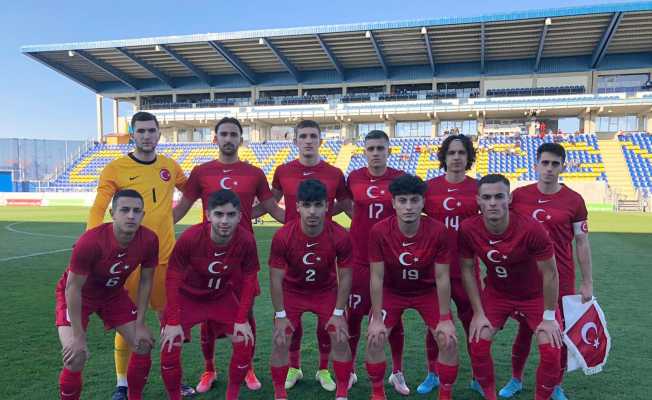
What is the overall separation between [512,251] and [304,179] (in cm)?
186

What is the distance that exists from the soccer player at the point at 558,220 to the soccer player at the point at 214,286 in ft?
6.96

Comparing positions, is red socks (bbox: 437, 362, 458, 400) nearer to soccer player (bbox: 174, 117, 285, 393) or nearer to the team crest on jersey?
soccer player (bbox: 174, 117, 285, 393)

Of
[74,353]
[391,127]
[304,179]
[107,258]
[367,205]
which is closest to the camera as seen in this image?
[74,353]

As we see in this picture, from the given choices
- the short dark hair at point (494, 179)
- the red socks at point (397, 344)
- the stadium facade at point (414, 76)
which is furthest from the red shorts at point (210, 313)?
the stadium facade at point (414, 76)

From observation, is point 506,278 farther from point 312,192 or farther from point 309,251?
point 312,192

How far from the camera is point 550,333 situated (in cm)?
309

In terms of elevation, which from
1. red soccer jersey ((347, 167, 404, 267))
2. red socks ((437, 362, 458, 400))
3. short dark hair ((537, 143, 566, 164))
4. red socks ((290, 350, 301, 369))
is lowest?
red socks ((290, 350, 301, 369))

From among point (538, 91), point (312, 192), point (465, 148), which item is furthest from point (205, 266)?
point (538, 91)

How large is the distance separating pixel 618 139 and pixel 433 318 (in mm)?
32211

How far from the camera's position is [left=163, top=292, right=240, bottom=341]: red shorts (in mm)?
3287

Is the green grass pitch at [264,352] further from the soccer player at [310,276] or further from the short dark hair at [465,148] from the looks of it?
the short dark hair at [465,148]

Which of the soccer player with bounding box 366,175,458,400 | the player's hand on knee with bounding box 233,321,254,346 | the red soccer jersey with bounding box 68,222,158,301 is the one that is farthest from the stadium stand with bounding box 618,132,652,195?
the red soccer jersey with bounding box 68,222,158,301

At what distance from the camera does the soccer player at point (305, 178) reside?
12.5 feet

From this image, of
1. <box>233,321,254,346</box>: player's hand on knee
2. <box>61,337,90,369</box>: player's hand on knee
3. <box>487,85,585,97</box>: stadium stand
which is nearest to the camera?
<box>61,337,90,369</box>: player's hand on knee
